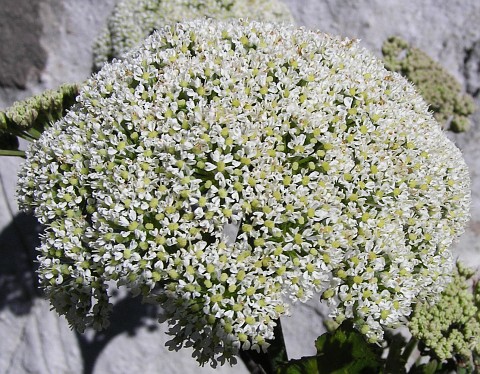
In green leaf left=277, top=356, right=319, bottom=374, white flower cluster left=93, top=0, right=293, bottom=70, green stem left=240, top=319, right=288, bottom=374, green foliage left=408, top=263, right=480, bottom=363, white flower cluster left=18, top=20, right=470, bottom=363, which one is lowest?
green foliage left=408, top=263, right=480, bottom=363

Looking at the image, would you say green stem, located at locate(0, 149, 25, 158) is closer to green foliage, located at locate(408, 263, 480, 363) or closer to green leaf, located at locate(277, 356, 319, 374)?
green leaf, located at locate(277, 356, 319, 374)

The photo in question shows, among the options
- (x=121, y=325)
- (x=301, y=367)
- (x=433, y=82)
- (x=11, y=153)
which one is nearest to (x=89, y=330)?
(x=121, y=325)

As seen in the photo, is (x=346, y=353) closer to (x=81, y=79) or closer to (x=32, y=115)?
(x=32, y=115)

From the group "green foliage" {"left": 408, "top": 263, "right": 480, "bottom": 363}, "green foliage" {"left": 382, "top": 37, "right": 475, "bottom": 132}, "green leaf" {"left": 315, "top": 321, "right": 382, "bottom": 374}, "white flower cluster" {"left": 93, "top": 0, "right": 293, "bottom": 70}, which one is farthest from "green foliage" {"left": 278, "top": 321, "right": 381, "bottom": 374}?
"white flower cluster" {"left": 93, "top": 0, "right": 293, "bottom": 70}

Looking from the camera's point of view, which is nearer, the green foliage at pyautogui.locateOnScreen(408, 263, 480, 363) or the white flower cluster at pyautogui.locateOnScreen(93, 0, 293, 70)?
the green foliage at pyautogui.locateOnScreen(408, 263, 480, 363)

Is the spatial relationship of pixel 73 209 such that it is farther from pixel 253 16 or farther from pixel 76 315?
pixel 253 16

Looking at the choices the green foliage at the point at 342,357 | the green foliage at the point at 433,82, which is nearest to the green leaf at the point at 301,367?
the green foliage at the point at 342,357
